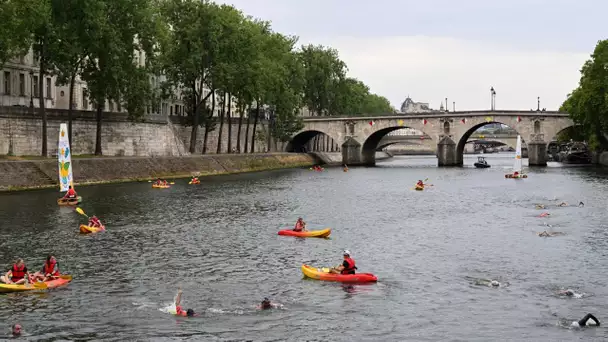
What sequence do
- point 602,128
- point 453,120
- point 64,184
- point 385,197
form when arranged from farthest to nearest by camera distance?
point 453,120, point 602,128, point 385,197, point 64,184

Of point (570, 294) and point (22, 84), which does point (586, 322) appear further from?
point (22, 84)

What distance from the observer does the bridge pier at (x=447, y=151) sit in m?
148

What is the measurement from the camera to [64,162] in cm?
6812

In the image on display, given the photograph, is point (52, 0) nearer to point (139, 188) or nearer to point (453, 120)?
point (139, 188)

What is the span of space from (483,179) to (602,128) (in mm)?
28121

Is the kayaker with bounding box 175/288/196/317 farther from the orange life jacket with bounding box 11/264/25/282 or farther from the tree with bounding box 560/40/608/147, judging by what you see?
the tree with bounding box 560/40/608/147

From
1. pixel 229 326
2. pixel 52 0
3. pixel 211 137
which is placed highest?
pixel 52 0

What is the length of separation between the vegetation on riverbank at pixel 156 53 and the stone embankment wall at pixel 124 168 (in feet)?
14.5

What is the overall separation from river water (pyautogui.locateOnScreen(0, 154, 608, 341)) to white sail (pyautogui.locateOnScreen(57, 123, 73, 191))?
178cm

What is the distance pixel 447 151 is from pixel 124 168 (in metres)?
75.4

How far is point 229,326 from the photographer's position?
27.1 meters

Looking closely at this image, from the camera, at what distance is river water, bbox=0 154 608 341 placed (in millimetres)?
27062

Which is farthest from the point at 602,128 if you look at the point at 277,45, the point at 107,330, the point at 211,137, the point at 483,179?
the point at 107,330

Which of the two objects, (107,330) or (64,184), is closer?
(107,330)
